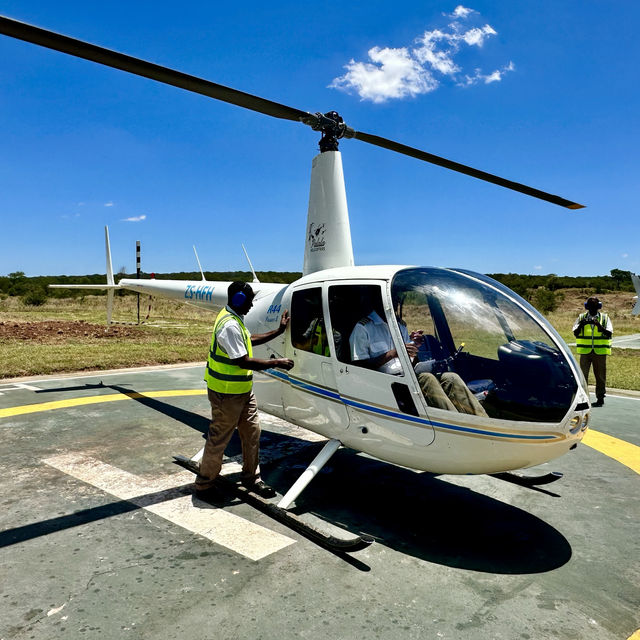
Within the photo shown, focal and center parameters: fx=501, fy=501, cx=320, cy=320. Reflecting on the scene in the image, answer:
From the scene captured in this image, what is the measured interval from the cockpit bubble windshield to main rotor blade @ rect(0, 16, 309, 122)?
6.81 feet

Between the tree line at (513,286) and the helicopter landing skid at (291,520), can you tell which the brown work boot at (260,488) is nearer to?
the helicopter landing skid at (291,520)

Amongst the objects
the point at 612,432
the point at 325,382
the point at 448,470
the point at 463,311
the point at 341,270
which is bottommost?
the point at 612,432

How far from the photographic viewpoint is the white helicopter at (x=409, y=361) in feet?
11.4

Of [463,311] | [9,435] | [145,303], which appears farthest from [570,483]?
[145,303]

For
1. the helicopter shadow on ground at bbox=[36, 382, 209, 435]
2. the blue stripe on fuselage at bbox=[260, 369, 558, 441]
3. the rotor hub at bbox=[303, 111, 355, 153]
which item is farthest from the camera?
the helicopter shadow on ground at bbox=[36, 382, 209, 435]

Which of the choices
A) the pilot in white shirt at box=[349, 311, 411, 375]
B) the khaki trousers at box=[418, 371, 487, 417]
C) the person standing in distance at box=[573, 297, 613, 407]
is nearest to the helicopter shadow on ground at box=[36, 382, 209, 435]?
the pilot in white shirt at box=[349, 311, 411, 375]

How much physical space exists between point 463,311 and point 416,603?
6.91 feet

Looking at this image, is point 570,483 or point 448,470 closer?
point 448,470

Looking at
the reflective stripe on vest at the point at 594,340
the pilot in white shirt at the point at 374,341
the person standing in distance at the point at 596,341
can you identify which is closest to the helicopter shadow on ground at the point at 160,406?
the pilot in white shirt at the point at 374,341

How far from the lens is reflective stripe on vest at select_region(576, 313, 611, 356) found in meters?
9.00

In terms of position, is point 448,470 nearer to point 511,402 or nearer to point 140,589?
point 511,402

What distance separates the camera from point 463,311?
4.00m

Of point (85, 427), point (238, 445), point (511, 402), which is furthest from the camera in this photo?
point (85, 427)

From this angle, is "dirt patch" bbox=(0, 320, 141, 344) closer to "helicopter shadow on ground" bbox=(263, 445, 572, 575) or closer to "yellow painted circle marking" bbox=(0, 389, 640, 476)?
"yellow painted circle marking" bbox=(0, 389, 640, 476)
